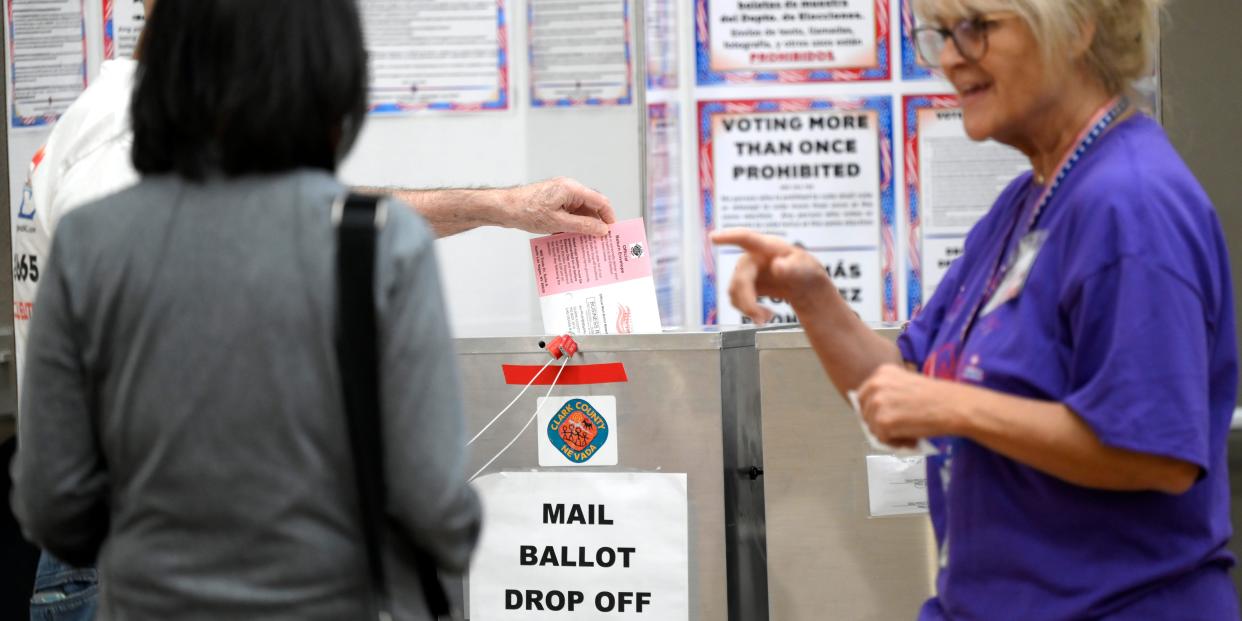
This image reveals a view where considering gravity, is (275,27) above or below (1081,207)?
above

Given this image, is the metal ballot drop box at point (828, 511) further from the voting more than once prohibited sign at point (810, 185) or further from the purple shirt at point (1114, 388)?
the voting more than once prohibited sign at point (810, 185)

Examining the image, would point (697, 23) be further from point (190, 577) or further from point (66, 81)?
point (190, 577)

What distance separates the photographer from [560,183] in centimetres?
228

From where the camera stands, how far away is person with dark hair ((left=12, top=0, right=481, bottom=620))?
106 centimetres

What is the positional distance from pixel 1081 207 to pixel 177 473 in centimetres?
90

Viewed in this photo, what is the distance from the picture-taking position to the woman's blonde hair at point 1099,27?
135cm

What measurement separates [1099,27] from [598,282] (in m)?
1.08

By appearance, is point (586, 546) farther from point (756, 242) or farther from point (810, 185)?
point (810, 185)

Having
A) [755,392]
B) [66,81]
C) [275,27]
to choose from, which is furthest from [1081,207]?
[66,81]

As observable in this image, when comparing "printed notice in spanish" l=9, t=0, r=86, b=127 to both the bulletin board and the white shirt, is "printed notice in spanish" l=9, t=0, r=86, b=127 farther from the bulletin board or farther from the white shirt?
the white shirt

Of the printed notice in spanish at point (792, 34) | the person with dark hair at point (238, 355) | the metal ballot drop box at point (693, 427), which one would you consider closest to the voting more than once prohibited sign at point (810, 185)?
the printed notice in spanish at point (792, 34)

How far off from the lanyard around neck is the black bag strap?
0.70 metres

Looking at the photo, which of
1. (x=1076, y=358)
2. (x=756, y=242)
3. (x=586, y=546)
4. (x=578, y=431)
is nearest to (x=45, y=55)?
(x=578, y=431)

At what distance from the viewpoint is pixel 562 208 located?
7.50 feet
